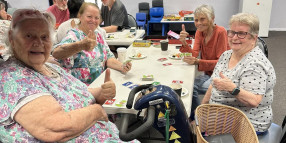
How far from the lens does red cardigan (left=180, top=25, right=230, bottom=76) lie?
8.25 feet

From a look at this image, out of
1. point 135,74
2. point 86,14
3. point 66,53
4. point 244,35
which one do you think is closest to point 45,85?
point 66,53

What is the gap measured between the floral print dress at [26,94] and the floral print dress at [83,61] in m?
0.74

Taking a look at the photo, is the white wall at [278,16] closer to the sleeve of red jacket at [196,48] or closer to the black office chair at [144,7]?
the black office chair at [144,7]

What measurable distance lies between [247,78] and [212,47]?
1040 millimetres

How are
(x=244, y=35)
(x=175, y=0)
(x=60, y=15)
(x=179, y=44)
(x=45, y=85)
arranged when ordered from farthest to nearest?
1. (x=175, y=0)
2. (x=60, y=15)
3. (x=179, y=44)
4. (x=244, y=35)
5. (x=45, y=85)

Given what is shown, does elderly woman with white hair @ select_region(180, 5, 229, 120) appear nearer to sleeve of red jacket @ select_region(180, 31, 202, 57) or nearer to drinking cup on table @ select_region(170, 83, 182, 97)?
sleeve of red jacket @ select_region(180, 31, 202, 57)

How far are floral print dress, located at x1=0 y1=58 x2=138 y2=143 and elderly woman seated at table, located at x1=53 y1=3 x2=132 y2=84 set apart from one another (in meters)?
0.69

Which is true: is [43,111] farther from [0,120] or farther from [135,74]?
[135,74]

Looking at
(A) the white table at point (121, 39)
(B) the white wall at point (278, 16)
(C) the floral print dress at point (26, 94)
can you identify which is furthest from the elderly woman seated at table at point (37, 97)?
(B) the white wall at point (278, 16)

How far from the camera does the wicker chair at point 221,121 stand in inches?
62.8

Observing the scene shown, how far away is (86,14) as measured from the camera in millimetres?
2264

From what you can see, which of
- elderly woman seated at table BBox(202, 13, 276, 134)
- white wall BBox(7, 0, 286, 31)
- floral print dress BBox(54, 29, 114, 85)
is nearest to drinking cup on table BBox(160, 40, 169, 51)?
floral print dress BBox(54, 29, 114, 85)

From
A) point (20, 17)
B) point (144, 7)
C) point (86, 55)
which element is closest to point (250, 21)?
point (86, 55)

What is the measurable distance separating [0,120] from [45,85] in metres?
0.27
